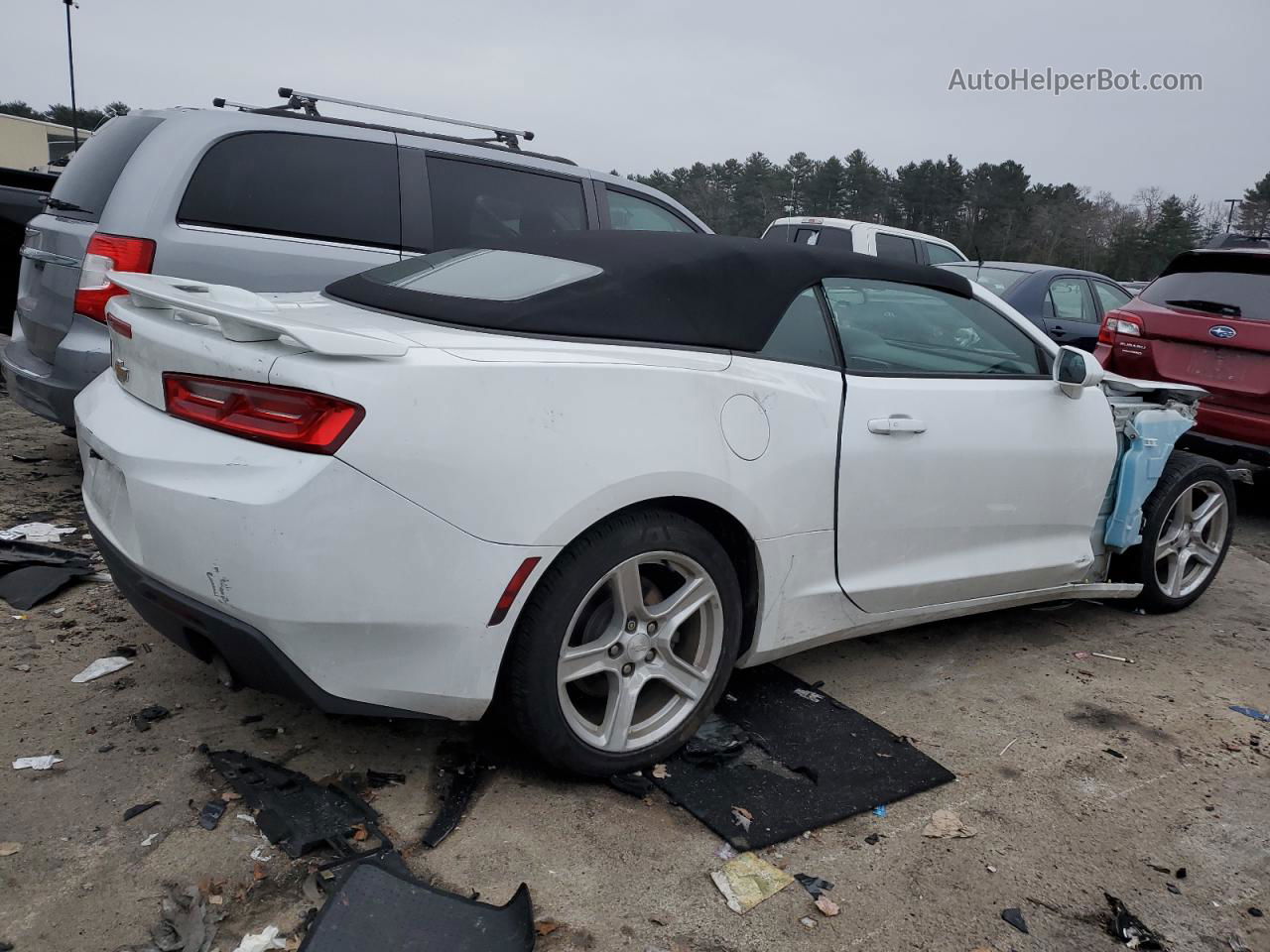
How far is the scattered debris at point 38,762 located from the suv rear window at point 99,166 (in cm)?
292

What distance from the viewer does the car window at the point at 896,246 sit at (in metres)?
11.2

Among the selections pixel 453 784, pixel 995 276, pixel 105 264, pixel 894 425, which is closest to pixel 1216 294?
pixel 995 276

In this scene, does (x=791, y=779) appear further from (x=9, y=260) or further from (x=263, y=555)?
(x=9, y=260)

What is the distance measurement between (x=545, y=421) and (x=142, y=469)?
0.99 metres

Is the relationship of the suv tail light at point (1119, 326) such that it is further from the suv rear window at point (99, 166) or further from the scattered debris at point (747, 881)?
the suv rear window at point (99, 166)

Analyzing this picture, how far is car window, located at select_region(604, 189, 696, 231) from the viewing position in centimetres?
593

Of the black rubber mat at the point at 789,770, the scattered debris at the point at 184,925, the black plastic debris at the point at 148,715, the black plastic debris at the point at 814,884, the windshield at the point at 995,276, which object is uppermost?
the windshield at the point at 995,276

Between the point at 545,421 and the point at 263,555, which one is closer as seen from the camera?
the point at 263,555

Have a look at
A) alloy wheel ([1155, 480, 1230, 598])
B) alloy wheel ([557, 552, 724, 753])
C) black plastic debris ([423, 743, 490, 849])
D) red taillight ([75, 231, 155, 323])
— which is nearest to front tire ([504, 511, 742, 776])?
alloy wheel ([557, 552, 724, 753])

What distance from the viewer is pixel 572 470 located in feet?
7.76

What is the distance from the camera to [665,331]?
2756mm

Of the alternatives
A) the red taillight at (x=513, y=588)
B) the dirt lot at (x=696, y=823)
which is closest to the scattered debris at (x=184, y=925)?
the dirt lot at (x=696, y=823)

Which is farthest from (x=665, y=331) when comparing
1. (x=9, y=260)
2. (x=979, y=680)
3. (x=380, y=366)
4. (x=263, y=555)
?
(x=9, y=260)

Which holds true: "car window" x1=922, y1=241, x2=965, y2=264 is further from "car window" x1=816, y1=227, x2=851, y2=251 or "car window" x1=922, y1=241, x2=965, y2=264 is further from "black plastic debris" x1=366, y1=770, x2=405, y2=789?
"black plastic debris" x1=366, y1=770, x2=405, y2=789
